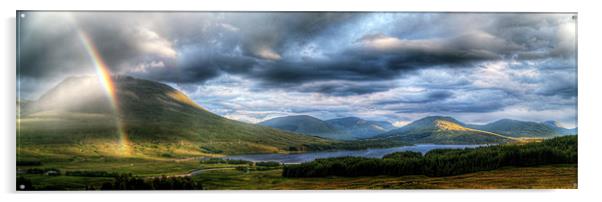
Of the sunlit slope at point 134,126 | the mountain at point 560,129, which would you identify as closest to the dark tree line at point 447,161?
the mountain at point 560,129

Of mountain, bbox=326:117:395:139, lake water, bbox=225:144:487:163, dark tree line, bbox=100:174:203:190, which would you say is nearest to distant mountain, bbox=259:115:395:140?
mountain, bbox=326:117:395:139

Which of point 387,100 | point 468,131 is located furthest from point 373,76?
point 468,131

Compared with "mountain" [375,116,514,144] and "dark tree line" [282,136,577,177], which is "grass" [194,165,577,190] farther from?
"mountain" [375,116,514,144]

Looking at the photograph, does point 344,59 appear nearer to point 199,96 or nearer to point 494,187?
point 199,96

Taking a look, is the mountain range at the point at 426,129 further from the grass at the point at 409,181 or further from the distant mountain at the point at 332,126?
the grass at the point at 409,181
